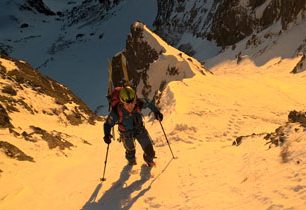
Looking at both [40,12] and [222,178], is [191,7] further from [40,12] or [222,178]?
[222,178]

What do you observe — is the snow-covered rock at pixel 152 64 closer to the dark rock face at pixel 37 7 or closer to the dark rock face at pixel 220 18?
the dark rock face at pixel 220 18

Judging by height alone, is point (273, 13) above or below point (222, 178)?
above

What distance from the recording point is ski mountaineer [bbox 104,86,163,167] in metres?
10.7

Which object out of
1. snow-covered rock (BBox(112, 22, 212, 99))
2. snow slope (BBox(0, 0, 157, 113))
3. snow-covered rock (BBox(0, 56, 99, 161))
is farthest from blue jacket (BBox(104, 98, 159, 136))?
snow slope (BBox(0, 0, 157, 113))

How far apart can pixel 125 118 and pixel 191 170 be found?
1.90 metres

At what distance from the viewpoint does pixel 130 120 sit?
11156 millimetres

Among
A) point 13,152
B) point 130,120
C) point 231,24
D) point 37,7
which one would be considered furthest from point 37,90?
point 37,7

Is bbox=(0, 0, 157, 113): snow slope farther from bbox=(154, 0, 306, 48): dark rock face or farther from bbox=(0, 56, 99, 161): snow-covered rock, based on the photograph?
bbox=(0, 56, 99, 161): snow-covered rock

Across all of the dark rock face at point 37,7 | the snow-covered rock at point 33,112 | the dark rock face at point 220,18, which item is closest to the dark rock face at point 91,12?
the dark rock face at point 37,7

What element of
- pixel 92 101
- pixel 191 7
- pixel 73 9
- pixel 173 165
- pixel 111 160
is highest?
pixel 73 9

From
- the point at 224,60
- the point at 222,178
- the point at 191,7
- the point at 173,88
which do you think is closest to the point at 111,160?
the point at 222,178

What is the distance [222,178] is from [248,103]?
9.84m

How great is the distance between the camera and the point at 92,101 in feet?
187

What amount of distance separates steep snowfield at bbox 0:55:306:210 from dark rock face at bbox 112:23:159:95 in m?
22.8
